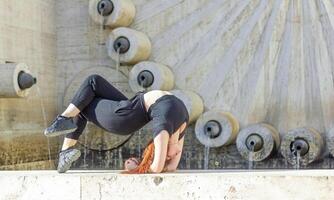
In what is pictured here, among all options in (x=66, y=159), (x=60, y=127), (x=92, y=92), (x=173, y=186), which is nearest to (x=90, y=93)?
(x=92, y=92)

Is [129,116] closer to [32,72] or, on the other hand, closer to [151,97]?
[151,97]

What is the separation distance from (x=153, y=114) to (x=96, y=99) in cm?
35

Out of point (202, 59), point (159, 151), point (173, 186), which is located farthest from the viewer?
point (202, 59)

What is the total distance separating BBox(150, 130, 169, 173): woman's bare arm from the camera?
310 cm

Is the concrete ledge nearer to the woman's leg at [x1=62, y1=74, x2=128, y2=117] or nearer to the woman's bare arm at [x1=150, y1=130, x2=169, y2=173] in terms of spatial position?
the woman's bare arm at [x1=150, y1=130, x2=169, y2=173]

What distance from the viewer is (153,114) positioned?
3154 millimetres

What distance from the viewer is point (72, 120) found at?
334cm

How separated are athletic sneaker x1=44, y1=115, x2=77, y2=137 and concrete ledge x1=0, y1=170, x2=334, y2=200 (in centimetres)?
27

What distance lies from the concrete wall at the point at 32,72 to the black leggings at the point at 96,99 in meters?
2.69

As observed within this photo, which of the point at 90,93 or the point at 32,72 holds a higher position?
the point at 32,72

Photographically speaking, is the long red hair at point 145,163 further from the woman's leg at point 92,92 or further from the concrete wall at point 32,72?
the concrete wall at point 32,72

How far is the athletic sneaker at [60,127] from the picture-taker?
324cm

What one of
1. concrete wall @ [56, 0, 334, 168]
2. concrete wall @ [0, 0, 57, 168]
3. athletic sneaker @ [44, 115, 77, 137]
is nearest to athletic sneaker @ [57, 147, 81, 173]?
athletic sneaker @ [44, 115, 77, 137]

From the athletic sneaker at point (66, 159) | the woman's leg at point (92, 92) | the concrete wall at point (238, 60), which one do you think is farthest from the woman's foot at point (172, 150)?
the concrete wall at point (238, 60)
